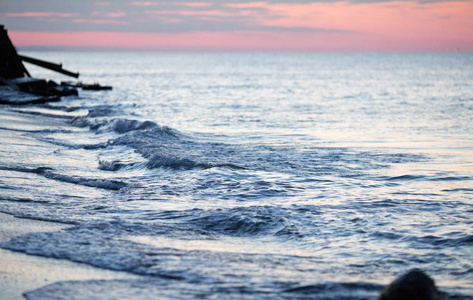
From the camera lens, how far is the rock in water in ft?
12.3

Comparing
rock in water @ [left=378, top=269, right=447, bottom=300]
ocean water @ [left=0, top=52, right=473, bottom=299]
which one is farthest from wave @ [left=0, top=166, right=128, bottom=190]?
rock in water @ [left=378, top=269, right=447, bottom=300]

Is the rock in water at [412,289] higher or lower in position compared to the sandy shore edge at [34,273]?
higher

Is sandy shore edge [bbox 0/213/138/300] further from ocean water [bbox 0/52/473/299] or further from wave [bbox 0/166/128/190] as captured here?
wave [bbox 0/166/128/190]

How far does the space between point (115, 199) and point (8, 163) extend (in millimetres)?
3672

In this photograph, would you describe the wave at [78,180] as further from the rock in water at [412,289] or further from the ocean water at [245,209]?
the rock in water at [412,289]

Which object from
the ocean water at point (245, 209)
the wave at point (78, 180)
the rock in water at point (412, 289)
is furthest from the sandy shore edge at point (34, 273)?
the wave at point (78, 180)

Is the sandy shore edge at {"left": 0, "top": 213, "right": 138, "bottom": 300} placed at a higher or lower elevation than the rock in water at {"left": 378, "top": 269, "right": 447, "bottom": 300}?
lower

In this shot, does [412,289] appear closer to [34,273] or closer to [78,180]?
[34,273]

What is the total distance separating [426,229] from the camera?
22.6 feet

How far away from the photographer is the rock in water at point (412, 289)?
3.75m

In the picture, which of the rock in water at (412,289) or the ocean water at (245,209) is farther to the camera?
the ocean water at (245,209)

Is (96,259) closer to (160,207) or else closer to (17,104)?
(160,207)

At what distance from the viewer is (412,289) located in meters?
3.77

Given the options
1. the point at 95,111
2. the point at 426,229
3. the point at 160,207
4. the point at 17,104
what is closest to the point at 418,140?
the point at 426,229
